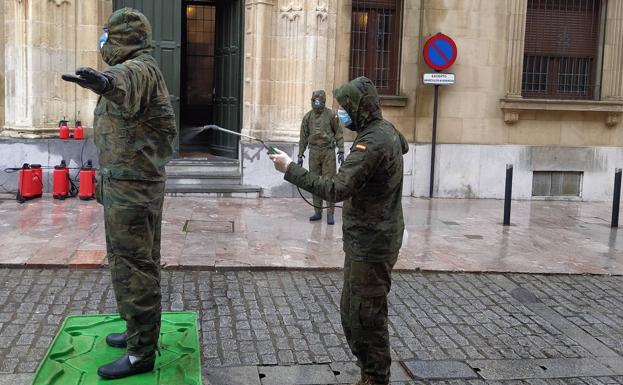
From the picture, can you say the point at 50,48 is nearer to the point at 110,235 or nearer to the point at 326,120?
the point at 326,120

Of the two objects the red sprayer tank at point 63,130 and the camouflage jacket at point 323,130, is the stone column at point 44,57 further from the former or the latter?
the camouflage jacket at point 323,130

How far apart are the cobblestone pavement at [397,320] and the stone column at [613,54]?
271 inches

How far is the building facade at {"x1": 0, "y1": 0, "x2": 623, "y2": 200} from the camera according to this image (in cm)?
1185

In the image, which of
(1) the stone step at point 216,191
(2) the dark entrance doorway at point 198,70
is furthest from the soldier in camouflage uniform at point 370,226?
(2) the dark entrance doorway at point 198,70

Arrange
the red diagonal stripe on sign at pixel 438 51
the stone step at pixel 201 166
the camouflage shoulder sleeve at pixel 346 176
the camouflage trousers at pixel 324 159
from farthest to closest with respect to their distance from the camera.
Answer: the red diagonal stripe on sign at pixel 438 51, the stone step at pixel 201 166, the camouflage trousers at pixel 324 159, the camouflage shoulder sleeve at pixel 346 176

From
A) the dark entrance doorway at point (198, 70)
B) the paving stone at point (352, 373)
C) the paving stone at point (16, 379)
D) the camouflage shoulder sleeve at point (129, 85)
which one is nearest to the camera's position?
the camouflage shoulder sleeve at point (129, 85)

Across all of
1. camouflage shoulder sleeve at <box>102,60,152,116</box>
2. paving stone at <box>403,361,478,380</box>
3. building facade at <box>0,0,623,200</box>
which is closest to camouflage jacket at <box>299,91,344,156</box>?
building facade at <box>0,0,623,200</box>

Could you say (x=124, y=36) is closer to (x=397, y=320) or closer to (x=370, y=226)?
(x=370, y=226)

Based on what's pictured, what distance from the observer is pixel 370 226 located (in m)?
4.19

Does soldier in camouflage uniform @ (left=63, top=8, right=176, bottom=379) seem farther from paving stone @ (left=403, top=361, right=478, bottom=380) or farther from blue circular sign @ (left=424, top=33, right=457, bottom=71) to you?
blue circular sign @ (left=424, top=33, right=457, bottom=71)

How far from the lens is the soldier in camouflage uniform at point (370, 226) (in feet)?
13.6

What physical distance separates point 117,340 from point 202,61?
11534 millimetres

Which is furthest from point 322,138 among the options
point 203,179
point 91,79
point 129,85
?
point 91,79

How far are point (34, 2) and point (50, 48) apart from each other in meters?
0.75
